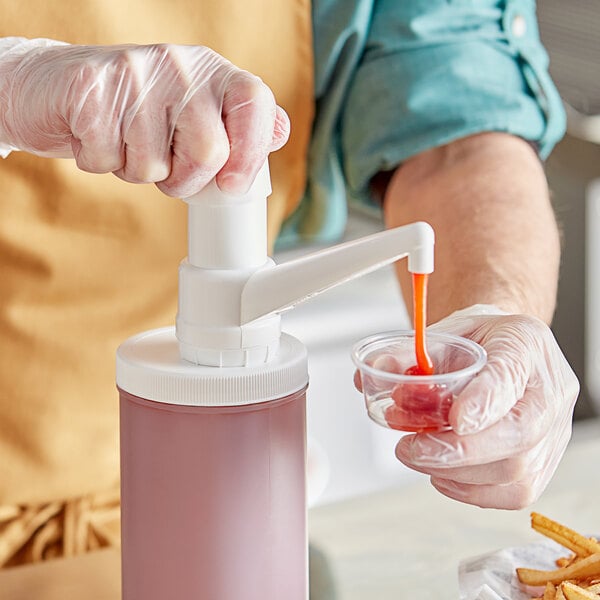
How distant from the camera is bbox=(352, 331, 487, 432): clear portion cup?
604mm

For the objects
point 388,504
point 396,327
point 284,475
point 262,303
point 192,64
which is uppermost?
point 192,64

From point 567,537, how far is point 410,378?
0.22 m

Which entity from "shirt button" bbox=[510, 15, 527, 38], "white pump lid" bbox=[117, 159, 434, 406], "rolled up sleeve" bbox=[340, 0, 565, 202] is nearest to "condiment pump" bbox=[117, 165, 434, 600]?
"white pump lid" bbox=[117, 159, 434, 406]

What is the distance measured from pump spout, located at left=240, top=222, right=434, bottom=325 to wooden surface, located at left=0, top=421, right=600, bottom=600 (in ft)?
0.84

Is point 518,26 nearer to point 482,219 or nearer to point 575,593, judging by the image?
point 482,219

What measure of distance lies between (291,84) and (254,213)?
414mm

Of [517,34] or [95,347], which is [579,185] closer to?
[517,34]

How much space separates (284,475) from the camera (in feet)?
2.13

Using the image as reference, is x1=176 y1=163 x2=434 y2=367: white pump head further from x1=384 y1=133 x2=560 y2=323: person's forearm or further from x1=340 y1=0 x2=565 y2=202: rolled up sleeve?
x1=340 y1=0 x2=565 y2=202: rolled up sleeve

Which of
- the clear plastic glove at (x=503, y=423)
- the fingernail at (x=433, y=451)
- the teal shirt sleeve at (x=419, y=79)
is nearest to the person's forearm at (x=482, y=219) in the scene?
the teal shirt sleeve at (x=419, y=79)

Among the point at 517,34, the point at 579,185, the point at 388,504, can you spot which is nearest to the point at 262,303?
the point at 388,504

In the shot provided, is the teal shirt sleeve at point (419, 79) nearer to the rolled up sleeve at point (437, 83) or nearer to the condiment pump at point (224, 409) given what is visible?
the rolled up sleeve at point (437, 83)

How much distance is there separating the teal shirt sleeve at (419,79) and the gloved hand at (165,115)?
1.37 feet

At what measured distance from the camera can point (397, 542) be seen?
2.77ft
